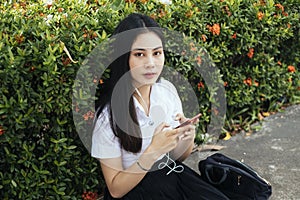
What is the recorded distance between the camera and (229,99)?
4.22 metres

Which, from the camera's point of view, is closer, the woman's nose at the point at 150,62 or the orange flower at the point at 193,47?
the woman's nose at the point at 150,62

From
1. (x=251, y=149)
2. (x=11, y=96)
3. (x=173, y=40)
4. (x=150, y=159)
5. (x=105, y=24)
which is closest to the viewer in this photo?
(x=150, y=159)

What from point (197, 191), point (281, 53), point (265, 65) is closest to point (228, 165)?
point (197, 191)

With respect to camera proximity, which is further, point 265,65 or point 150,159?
point 265,65

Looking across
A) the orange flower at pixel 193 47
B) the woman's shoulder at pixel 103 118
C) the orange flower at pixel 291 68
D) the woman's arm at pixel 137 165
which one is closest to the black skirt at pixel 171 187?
the woman's arm at pixel 137 165

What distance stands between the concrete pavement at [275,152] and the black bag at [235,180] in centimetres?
65

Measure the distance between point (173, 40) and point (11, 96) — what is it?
1.23 metres

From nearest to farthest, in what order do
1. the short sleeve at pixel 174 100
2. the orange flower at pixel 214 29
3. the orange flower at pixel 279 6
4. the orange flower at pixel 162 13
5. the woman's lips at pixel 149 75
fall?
the woman's lips at pixel 149 75, the short sleeve at pixel 174 100, the orange flower at pixel 162 13, the orange flower at pixel 214 29, the orange flower at pixel 279 6

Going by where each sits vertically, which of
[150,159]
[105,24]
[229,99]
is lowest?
[229,99]

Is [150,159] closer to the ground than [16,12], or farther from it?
closer to the ground

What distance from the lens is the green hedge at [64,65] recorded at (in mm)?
2729

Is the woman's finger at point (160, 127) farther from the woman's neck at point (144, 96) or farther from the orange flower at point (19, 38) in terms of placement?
the orange flower at point (19, 38)

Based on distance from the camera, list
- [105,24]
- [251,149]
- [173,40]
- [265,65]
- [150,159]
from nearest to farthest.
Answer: [150,159]
[105,24]
[173,40]
[251,149]
[265,65]

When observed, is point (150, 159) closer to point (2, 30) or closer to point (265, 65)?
point (2, 30)
